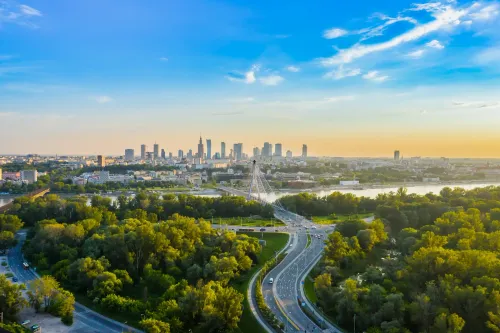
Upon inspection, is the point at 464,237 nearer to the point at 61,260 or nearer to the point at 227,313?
the point at 227,313

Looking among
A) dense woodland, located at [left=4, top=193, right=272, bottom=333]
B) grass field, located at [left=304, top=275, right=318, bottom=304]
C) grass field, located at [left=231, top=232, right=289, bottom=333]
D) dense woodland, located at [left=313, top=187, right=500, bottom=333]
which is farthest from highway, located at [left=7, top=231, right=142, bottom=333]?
dense woodland, located at [left=313, top=187, right=500, bottom=333]

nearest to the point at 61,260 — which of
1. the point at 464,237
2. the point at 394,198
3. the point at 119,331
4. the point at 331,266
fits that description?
the point at 119,331

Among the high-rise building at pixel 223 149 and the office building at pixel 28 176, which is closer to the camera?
the office building at pixel 28 176

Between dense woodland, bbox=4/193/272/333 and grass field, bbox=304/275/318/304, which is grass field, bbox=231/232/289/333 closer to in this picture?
dense woodland, bbox=4/193/272/333

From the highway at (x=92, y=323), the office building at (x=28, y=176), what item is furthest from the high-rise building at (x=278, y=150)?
the highway at (x=92, y=323)

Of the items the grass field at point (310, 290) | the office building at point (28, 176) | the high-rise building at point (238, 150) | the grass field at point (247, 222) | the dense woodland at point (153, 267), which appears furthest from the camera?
the high-rise building at point (238, 150)

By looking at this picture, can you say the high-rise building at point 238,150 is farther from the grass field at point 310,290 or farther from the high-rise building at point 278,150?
the grass field at point 310,290

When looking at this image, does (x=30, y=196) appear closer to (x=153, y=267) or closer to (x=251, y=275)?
(x=153, y=267)
